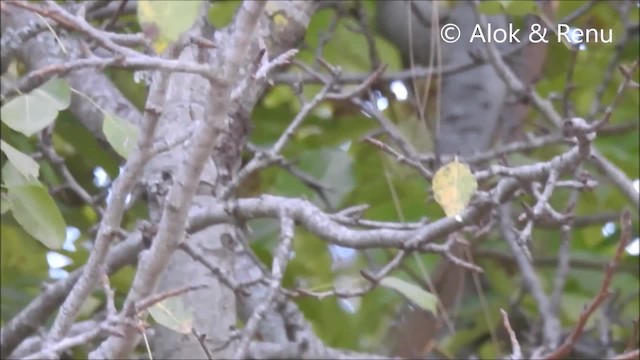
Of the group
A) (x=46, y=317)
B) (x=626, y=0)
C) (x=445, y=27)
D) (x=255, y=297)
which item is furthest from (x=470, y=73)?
(x=46, y=317)

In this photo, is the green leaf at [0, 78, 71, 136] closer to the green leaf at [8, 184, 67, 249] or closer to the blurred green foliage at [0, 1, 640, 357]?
the green leaf at [8, 184, 67, 249]

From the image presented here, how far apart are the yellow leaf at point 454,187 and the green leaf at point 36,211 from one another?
0.44 metres

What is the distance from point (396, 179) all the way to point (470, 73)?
54 centimetres

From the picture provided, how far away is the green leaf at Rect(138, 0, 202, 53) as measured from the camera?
2.93ft

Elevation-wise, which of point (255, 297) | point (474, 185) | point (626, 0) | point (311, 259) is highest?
point (626, 0)

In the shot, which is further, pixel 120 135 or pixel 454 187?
pixel 120 135

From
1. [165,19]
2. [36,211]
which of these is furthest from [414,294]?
[165,19]

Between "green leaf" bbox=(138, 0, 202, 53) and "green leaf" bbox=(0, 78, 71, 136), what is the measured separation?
440 mm

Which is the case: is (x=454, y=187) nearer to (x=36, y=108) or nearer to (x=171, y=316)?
(x=171, y=316)

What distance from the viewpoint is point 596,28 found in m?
2.48

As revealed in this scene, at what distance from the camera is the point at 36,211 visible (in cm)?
136

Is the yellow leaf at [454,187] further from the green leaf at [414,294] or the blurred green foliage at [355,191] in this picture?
the blurred green foliage at [355,191]

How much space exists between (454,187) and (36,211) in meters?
0.47

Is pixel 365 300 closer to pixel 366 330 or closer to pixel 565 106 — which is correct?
pixel 366 330
